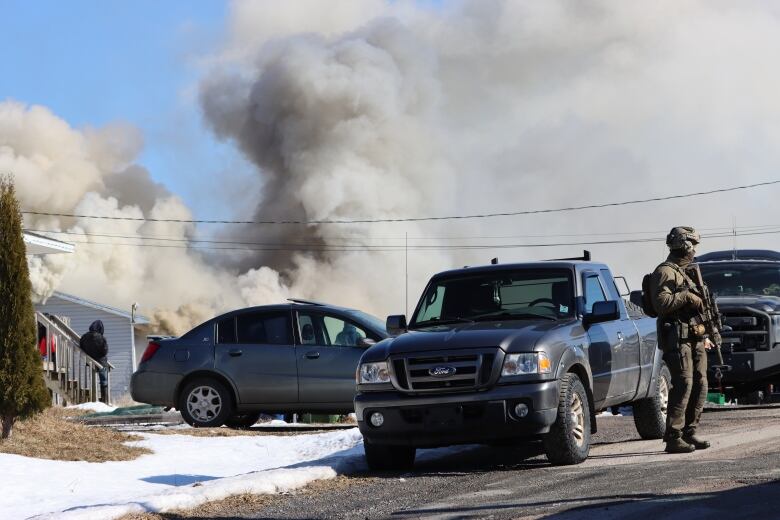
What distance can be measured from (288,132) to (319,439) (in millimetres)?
58610

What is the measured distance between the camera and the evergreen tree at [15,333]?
483 inches

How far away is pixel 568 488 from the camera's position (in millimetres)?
8062

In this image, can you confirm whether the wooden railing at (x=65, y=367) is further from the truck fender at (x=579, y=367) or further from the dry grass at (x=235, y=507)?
the dry grass at (x=235, y=507)

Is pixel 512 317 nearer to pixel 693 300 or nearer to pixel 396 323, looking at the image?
pixel 396 323

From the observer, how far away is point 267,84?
72562mm

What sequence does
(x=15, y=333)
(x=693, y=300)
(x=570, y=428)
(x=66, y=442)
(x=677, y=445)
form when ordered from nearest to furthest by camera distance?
(x=570, y=428) → (x=693, y=300) → (x=677, y=445) → (x=15, y=333) → (x=66, y=442)

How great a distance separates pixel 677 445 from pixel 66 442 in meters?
6.14

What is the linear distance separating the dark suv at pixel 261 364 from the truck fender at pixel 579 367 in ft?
15.8

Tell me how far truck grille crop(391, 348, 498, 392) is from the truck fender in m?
0.57

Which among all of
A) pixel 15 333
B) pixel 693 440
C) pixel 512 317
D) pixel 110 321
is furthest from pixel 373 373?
pixel 110 321

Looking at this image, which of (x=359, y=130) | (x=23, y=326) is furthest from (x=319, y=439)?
(x=359, y=130)

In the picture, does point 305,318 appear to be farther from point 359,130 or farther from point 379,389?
point 359,130

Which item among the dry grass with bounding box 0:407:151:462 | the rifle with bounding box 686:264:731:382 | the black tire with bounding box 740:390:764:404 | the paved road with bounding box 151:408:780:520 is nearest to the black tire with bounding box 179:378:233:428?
the dry grass with bounding box 0:407:151:462

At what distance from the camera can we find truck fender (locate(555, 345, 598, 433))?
9.55m
